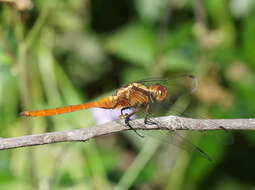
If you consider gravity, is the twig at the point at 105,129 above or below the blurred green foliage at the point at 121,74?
above

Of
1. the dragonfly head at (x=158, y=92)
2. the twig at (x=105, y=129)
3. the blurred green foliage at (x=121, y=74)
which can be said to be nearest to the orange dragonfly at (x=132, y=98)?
the dragonfly head at (x=158, y=92)

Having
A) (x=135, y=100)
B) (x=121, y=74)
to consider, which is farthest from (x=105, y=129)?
(x=121, y=74)

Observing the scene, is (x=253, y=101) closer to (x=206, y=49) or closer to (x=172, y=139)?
(x=206, y=49)

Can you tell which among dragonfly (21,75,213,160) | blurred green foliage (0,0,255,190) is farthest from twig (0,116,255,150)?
blurred green foliage (0,0,255,190)

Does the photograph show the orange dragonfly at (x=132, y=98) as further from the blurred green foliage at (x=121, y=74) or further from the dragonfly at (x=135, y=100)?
the blurred green foliage at (x=121, y=74)

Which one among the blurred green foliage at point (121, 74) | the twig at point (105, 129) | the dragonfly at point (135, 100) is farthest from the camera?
the blurred green foliage at point (121, 74)

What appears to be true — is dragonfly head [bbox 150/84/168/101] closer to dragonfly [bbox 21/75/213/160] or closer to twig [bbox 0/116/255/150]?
dragonfly [bbox 21/75/213/160]

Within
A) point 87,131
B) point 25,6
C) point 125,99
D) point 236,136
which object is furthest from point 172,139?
point 236,136
